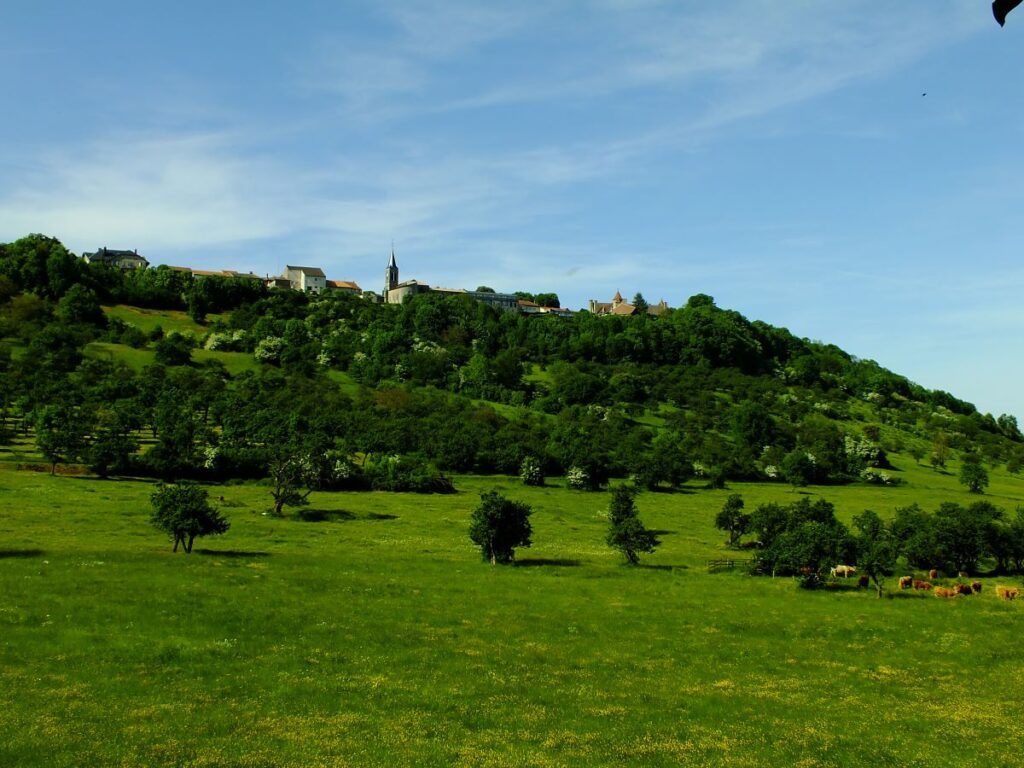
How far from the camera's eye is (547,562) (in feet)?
222

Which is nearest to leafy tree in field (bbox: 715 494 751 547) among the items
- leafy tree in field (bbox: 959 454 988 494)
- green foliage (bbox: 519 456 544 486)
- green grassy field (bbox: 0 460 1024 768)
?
green grassy field (bbox: 0 460 1024 768)

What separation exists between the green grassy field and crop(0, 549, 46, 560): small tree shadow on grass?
0.81 feet

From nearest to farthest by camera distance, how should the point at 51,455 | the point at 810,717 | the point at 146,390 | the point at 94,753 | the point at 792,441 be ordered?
the point at 94,753
the point at 810,717
the point at 51,455
the point at 146,390
the point at 792,441

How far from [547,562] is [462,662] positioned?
32260mm

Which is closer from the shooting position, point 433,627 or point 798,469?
point 433,627

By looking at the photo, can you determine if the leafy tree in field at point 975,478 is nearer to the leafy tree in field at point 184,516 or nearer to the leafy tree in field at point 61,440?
the leafy tree in field at point 184,516

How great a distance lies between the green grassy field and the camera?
1023 inches

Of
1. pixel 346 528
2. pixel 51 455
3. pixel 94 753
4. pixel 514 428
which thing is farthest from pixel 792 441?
pixel 94 753

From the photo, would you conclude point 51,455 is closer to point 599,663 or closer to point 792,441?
point 599,663

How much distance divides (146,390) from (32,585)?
4238 inches

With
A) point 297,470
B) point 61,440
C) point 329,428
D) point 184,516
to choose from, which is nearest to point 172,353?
point 329,428

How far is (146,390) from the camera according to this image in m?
144

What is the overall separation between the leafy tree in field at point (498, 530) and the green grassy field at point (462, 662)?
1913 millimetres

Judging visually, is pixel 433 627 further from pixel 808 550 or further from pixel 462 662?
pixel 808 550
